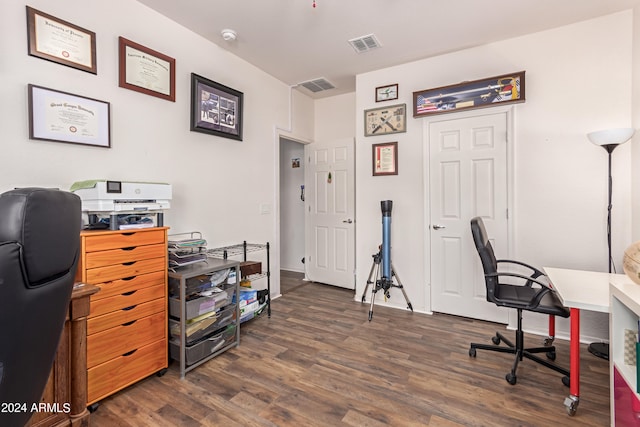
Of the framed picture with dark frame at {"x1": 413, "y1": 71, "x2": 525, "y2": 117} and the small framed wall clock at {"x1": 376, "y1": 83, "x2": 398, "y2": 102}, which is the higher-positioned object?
the small framed wall clock at {"x1": 376, "y1": 83, "x2": 398, "y2": 102}

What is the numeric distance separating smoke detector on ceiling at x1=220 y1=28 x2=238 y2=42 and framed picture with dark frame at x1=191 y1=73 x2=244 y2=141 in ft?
1.35

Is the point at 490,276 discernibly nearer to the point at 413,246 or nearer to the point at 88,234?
the point at 413,246

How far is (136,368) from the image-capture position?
1.91m

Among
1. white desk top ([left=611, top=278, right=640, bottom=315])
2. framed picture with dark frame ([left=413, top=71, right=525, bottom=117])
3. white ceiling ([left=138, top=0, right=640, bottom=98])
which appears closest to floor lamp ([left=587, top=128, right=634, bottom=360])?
framed picture with dark frame ([left=413, top=71, right=525, bottom=117])

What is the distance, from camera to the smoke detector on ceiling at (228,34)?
268 centimetres

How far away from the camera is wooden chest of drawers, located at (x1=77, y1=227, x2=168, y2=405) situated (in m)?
1.70

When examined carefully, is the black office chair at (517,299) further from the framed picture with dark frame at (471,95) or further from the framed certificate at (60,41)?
the framed certificate at (60,41)

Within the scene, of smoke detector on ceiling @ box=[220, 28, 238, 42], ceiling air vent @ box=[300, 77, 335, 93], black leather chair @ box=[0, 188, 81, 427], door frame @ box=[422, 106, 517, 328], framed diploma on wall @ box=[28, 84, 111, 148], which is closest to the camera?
black leather chair @ box=[0, 188, 81, 427]

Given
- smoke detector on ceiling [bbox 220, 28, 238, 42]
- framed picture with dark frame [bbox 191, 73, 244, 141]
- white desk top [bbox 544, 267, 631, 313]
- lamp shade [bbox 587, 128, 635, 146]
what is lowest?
white desk top [bbox 544, 267, 631, 313]

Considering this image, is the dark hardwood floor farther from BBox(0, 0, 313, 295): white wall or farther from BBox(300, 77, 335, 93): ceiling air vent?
→ BBox(300, 77, 335, 93): ceiling air vent

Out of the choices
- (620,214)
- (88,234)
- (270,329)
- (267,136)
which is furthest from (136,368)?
(620,214)

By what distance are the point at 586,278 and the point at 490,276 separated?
0.60 meters

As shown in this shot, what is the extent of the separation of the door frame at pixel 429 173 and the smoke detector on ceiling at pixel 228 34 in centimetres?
207

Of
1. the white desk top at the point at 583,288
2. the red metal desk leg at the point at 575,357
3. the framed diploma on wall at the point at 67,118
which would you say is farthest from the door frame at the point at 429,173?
the framed diploma on wall at the point at 67,118
